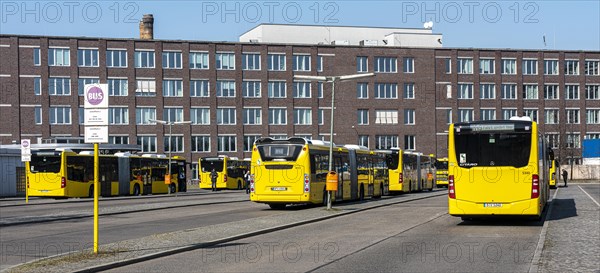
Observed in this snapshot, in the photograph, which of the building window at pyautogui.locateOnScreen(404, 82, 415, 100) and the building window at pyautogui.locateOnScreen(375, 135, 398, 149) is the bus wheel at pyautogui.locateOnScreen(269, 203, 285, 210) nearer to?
the building window at pyautogui.locateOnScreen(375, 135, 398, 149)

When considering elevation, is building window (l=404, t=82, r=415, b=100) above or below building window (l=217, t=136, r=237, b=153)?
above

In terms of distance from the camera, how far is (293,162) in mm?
31469

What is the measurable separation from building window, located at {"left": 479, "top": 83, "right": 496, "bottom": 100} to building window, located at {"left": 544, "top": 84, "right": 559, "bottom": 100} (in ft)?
23.7

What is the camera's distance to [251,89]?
9562 centimetres

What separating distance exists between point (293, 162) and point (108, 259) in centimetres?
1767

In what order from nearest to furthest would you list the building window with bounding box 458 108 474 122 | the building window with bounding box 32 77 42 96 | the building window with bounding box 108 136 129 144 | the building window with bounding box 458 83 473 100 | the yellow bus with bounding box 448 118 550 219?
1. the yellow bus with bounding box 448 118 550 219
2. the building window with bounding box 32 77 42 96
3. the building window with bounding box 108 136 129 144
4. the building window with bounding box 458 83 473 100
5. the building window with bounding box 458 108 474 122

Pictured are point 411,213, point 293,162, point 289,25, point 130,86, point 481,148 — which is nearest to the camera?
point 481,148

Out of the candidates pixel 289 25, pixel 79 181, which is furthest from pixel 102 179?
pixel 289 25

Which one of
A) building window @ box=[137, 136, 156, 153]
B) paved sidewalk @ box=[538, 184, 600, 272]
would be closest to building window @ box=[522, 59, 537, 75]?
building window @ box=[137, 136, 156, 153]

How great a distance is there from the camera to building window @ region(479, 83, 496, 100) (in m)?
103

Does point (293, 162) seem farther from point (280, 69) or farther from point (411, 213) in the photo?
point (280, 69)

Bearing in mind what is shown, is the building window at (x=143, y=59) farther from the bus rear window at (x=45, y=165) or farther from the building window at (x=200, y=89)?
the bus rear window at (x=45, y=165)

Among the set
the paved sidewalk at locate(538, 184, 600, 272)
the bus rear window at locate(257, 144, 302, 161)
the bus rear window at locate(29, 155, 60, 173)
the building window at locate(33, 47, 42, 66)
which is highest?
the building window at locate(33, 47, 42, 66)

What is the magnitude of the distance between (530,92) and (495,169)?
86.5m
